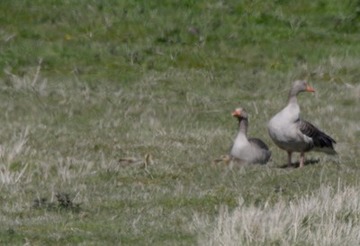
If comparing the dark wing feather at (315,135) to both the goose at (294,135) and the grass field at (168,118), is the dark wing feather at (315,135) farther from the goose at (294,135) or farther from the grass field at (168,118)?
the grass field at (168,118)

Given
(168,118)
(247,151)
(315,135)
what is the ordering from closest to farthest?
(247,151) → (315,135) → (168,118)

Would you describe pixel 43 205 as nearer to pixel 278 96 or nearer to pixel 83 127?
pixel 83 127

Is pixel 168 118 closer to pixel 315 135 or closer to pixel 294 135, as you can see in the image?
pixel 315 135

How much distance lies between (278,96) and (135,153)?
8998 millimetres

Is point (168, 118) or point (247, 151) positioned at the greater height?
point (247, 151)

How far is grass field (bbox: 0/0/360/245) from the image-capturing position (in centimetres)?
1225

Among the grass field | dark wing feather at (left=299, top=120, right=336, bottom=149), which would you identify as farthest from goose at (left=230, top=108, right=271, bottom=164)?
dark wing feather at (left=299, top=120, right=336, bottom=149)

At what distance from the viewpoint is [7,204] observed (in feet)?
44.4

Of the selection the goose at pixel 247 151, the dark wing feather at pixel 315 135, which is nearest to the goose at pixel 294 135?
the dark wing feather at pixel 315 135

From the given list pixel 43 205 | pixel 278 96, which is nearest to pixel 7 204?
pixel 43 205

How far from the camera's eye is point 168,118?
78.4ft

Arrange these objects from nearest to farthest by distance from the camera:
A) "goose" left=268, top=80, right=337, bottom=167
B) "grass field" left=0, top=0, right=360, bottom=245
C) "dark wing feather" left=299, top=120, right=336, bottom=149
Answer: "grass field" left=0, top=0, right=360, bottom=245 → "goose" left=268, top=80, right=337, bottom=167 → "dark wing feather" left=299, top=120, right=336, bottom=149

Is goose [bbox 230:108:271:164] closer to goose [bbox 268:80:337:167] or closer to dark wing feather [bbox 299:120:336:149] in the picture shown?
goose [bbox 268:80:337:167]

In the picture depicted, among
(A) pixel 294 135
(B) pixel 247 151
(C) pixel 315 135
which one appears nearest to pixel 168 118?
(B) pixel 247 151
